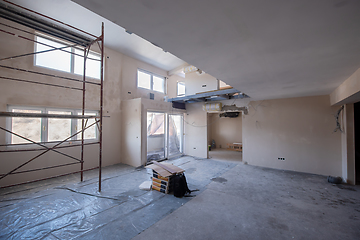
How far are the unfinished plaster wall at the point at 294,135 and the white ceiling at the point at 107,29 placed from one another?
167 inches

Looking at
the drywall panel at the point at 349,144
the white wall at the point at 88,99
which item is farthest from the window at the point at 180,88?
the drywall panel at the point at 349,144

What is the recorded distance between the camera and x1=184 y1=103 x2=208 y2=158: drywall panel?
6.59 m

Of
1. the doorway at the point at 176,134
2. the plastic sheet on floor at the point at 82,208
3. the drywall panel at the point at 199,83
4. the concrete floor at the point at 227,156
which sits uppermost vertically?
the drywall panel at the point at 199,83

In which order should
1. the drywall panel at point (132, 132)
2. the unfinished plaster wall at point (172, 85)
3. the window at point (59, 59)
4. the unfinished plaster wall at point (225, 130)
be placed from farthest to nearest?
the unfinished plaster wall at point (225, 130), the unfinished plaster wall at point (172, 85), the drywall panel at point (132, 132), the window at point (59, 59)

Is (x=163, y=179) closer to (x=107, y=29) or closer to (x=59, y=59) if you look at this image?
(x=59, y=59)

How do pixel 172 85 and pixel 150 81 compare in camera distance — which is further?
pixel 172 85

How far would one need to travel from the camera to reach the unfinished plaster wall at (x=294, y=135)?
14.1 feet

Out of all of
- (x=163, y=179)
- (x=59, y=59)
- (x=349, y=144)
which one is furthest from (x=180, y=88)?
(x=349, y=144)

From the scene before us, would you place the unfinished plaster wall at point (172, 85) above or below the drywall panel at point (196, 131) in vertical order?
above

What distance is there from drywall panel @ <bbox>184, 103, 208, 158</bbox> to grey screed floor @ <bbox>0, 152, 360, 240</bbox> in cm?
267

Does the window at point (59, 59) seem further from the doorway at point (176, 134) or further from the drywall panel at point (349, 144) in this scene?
the drywall panel at point (349, 144)

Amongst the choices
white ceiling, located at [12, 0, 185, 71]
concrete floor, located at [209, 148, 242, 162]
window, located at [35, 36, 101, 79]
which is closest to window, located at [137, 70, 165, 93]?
white ceiling, located at [12, 0, 185, 71]

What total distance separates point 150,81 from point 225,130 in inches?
206

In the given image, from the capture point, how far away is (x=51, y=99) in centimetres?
414
